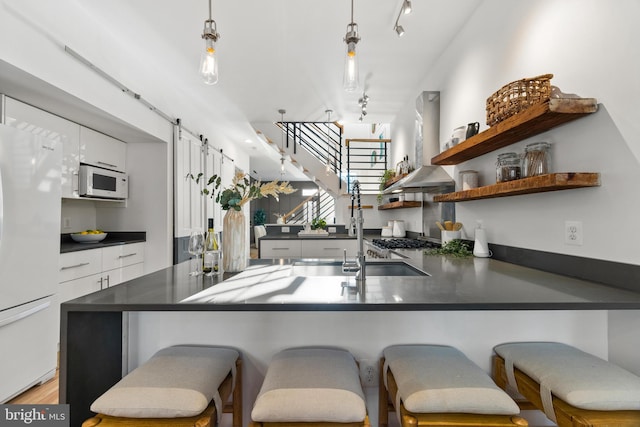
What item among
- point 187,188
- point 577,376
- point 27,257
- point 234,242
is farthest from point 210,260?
point 187,188

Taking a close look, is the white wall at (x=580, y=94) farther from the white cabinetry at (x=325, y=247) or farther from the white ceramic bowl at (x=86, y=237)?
the white ceramic bowl at (x=86, y=237)

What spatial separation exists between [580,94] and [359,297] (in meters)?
1.45

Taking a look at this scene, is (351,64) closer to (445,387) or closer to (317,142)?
(445,387)

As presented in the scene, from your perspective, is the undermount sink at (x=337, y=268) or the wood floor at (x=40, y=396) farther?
the undermount sink at (x=337, y=268)

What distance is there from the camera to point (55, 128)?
2.67 meters

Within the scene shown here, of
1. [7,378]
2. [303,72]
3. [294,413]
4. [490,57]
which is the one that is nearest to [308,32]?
[303,72]

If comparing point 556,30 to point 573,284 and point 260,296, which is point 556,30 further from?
point 260,296

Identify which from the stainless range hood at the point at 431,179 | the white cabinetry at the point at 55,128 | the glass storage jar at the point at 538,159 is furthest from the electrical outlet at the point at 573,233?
the white cabinetry at the point at 55,128

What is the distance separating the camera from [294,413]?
0.91 meters

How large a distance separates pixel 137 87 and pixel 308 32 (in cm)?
186

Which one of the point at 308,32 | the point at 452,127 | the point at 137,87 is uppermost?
the point at 308,32

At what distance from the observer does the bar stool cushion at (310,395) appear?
91 centimetres

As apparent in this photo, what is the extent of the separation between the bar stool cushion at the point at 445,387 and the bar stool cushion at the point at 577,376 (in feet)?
0.61

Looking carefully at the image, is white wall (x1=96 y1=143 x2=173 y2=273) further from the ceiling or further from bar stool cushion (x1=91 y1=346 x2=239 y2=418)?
bar stool cushion (x1=91 y1=346 x2=239 y2=418)
